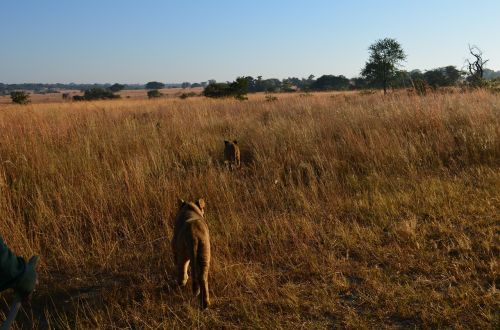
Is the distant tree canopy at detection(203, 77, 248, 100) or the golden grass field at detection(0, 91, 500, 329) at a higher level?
the distant tree canopy at detection(203, 77, 248, 100)

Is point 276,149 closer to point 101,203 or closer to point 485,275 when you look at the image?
point 101,203

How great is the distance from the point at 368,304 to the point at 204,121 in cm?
732

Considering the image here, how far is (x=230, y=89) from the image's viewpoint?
25578mm

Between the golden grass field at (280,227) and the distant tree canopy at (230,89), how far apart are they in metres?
18.9

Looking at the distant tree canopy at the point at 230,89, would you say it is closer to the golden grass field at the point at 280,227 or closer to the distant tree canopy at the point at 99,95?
the distant tree canopy at the point at 99,95

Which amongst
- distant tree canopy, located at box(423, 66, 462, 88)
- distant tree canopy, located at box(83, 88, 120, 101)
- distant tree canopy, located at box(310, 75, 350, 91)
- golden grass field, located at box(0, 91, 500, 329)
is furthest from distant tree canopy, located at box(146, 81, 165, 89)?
golden grass field, located at box(0, 91, 500, 329)

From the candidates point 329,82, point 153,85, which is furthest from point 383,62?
point 153,85

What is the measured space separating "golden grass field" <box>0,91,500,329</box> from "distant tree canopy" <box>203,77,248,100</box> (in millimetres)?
18862

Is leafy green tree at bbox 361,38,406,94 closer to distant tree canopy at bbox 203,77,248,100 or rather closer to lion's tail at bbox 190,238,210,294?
distant tree canopy at bbox 203,77,248,100

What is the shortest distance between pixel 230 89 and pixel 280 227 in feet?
74.2

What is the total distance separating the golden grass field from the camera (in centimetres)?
257

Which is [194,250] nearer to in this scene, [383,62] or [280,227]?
[280,227]

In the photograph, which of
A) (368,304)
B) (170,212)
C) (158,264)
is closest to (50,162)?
(170,212)

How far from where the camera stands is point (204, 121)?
9.41 metres
